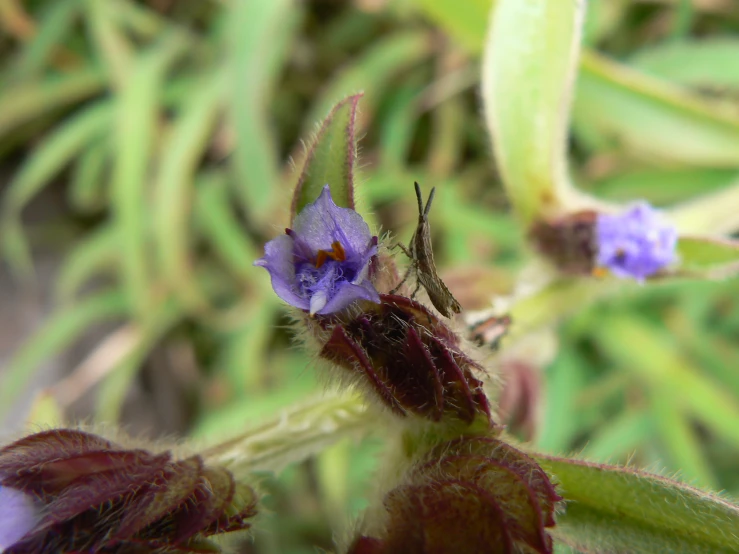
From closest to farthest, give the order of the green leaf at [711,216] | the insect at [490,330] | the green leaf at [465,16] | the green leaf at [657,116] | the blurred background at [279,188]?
the insect at [490,330] → the green leaf at [711,216] → the green leaf at [465,16] → the green leaf at [657,116] → the blurred background at [279,188]

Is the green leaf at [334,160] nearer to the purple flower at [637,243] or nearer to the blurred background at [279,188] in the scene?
the purple flower at [637,243]

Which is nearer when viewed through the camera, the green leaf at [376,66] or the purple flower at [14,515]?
the purple flower at [14,515]

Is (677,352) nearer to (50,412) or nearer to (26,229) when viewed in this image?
(50,412)

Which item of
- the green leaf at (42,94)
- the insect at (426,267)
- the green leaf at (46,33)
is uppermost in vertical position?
the green leaf at (46,33)

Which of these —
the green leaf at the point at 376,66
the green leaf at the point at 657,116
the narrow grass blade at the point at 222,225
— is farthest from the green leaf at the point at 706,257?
the narrow grass blade at the point at 222,225

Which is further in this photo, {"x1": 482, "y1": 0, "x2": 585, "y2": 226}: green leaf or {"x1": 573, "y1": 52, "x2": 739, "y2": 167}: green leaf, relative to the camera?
{"x1": 573, "y1": 52, "x2": 739, "y2": 167}: green leaf

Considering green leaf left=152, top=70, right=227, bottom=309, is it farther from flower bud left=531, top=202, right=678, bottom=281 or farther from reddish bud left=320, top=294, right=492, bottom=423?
reddish bud left=320, top=294, right=492, bottom=423

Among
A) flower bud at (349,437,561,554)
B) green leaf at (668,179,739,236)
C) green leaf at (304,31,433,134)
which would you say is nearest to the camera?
flower bud at (349,437,561,554)

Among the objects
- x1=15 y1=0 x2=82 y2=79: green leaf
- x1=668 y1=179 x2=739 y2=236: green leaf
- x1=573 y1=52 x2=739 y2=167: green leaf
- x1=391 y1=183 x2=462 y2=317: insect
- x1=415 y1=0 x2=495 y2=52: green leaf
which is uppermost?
x1=15 y1=0 x2=82 y2=79: green leaf

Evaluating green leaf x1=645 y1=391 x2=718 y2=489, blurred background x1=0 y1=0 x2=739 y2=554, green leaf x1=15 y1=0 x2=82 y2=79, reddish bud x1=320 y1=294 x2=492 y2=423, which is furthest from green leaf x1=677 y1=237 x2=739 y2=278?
green leaf x1=15 y1=0 x2=82 y2=79
